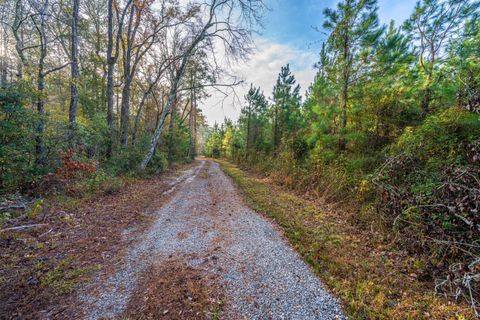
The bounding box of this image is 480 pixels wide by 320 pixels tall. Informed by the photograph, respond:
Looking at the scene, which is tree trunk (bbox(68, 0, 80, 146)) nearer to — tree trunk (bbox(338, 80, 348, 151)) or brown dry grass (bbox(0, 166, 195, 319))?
brown dry grass (bbox(0, 166, 195, 319))

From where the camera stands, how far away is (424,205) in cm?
308

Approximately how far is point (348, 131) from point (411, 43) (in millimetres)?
3529

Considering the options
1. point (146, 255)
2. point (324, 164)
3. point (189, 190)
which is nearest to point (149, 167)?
point (189, 190)

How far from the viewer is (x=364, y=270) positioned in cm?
278

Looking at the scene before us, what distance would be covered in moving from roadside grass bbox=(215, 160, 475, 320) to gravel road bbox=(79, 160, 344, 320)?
0.82 ft

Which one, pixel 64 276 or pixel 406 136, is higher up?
pixel 406 136

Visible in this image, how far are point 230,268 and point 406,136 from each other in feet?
16.1

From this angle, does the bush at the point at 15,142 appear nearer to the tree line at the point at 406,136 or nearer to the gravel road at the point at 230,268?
the gravel road at the point at 230,268

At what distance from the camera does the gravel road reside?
2.09 meters

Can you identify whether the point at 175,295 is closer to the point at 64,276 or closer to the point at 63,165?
the point at 64,276

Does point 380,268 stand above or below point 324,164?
below

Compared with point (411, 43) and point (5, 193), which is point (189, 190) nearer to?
point (5, 193)

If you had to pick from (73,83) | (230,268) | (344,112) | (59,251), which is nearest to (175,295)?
(230,268)

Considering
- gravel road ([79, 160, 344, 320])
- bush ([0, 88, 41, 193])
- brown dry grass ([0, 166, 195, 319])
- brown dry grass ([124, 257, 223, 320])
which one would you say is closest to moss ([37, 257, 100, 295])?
brown dry grass ([0, 166, 195, 319])
